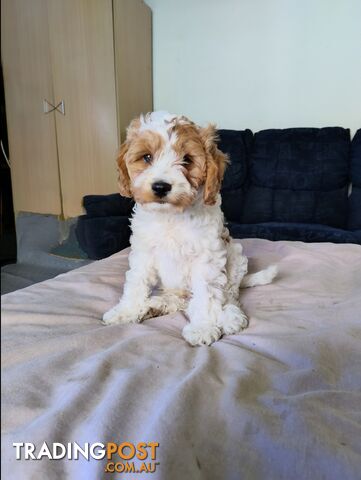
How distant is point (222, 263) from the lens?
1.24 metres

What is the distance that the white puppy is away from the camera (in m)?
1.11

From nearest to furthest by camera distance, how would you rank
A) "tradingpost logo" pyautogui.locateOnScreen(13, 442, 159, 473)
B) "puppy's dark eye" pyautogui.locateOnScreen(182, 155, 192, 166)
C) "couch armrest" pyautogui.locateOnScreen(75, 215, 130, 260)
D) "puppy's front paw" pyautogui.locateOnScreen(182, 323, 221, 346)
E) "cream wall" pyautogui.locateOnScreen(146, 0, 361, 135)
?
"tradingpost logo" pyautogui.locateOnScreen(13, 442, 159, 473), "couch armrest" pyautogui.locateOnScreen(75, 215, 130, 260), "puppy's front paw" pyautogui.locateOnScreen(182, 323, 221, 346), "puppy's dark eye" pyautogui.locateOnScreen(182, 155, 192, 166), "cream wall" pyautogui.locateOnScreen(146, 0, 361, 135)

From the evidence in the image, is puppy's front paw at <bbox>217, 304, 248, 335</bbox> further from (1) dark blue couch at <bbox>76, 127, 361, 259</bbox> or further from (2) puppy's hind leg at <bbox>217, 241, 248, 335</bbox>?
(1) dark blue couch at <bbox>76, 127, 361, 259</bbox>

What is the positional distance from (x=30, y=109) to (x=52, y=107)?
11 cm

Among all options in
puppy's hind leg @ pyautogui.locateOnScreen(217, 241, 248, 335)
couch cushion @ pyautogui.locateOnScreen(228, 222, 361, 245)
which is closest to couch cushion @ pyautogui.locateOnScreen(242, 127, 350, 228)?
couch cushion @ pyautogui.locateOnScreen(228, 222, 361, 245)

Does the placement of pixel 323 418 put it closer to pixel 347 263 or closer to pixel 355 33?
pixel 347 263

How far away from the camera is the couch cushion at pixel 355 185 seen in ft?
8.52

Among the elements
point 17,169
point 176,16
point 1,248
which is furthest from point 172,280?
point 176,16

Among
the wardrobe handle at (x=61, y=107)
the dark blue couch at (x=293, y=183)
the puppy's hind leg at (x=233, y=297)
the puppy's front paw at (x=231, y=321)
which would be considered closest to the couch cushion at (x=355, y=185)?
the dark blue couch at (x=293, y=183)

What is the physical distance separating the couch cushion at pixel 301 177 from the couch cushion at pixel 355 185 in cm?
4

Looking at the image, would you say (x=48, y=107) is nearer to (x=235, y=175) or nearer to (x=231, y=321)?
(x=231, y=321)

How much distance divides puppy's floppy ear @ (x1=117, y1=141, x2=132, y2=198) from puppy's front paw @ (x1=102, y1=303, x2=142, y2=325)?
398mm

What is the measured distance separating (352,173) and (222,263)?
1.94 meters

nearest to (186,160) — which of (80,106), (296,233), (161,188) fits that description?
(161,188)
